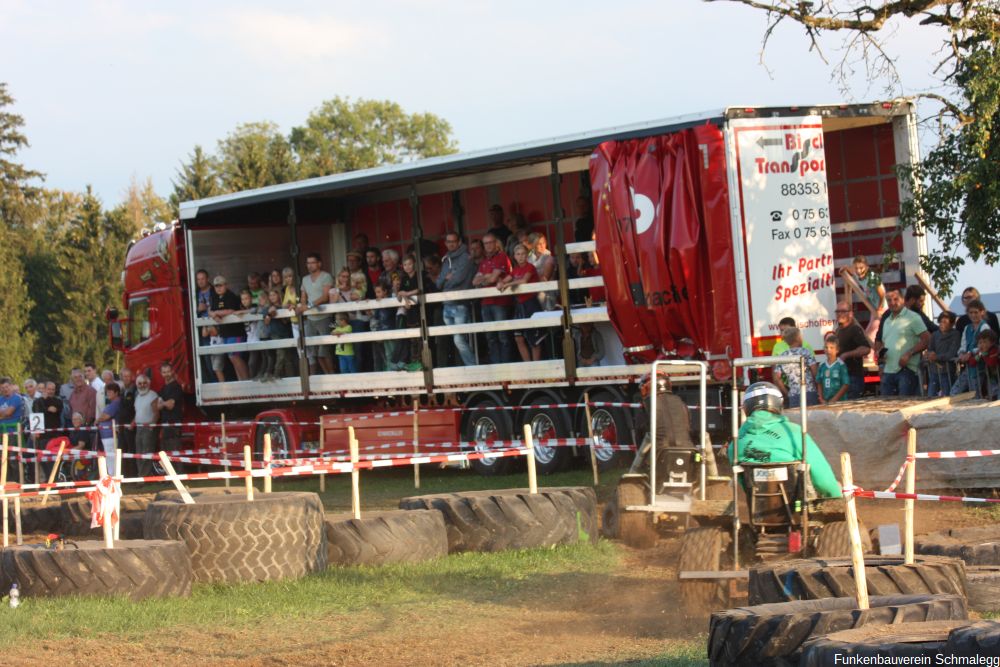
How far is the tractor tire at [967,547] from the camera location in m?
8.95

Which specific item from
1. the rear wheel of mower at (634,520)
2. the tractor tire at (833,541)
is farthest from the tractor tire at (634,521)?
the tractor tire at (833,541)

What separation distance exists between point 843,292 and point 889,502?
3853mm

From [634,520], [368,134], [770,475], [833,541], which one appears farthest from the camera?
[368,134]

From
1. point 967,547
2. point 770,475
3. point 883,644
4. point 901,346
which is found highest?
point 901,346

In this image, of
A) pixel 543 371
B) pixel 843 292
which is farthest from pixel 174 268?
pixel 843 292

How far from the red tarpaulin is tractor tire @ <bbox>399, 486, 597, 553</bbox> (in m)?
3.86

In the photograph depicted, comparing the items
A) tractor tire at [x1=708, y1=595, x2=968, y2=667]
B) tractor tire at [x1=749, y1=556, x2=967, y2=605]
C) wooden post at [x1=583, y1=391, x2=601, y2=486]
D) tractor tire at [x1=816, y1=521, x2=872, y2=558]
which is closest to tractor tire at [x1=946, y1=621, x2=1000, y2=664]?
tractor tire at [x1=708, y1=595, x2=968, y2=667]

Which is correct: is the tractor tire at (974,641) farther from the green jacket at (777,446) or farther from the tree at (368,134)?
the tree at (368,134)

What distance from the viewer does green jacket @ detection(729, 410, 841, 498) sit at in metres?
9.75

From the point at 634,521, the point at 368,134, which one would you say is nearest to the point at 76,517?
the point at 634,521

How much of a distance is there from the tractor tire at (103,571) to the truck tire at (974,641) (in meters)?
6.42

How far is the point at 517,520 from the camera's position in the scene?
11633mm

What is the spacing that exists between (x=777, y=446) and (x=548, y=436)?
26.6 ft

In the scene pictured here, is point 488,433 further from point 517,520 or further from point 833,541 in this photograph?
point 833,541
